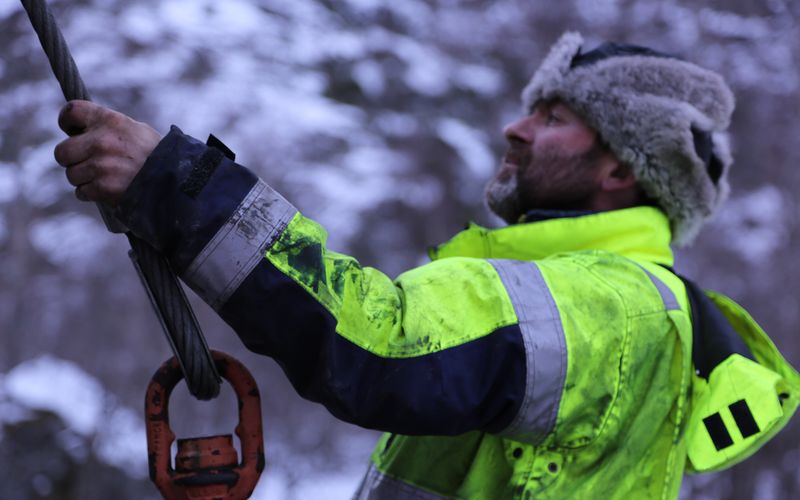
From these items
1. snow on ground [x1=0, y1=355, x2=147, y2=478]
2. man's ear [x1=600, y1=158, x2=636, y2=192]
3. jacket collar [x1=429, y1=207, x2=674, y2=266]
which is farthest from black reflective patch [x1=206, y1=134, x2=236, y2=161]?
snow on ground [x1=0, y1=355, x2=147, y2=478]

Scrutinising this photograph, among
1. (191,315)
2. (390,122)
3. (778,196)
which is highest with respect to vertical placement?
(390,122)

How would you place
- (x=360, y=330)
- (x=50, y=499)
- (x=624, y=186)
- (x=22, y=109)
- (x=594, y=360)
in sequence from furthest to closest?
(x=22, y=109) < (x=50, y=499) < (x=624, y=186) < (x=594, y=360) < (x=360, y=330)

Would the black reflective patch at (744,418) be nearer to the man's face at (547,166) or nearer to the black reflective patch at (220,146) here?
the man's face at (547,166)

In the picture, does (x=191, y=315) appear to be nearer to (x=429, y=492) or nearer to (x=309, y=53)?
(x=429, y=492)

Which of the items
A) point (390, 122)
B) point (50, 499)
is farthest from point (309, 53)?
point (50, 499)

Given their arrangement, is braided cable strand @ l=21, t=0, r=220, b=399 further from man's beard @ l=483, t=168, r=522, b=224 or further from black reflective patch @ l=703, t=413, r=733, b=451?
man's beard @ l=483, t=168, r=522, b=224

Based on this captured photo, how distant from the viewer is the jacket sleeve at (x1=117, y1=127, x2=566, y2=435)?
119 centimetres

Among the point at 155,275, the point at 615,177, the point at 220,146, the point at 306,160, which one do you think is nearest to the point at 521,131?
the point at 615,177

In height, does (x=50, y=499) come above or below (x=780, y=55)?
below

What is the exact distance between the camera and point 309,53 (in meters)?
9.26

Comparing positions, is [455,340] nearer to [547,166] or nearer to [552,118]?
[547,166]

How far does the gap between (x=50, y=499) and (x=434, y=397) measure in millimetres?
5423

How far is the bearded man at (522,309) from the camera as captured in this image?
1199mm

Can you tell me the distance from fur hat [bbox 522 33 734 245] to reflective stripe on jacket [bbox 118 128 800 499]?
41cm
